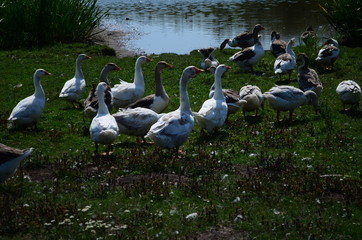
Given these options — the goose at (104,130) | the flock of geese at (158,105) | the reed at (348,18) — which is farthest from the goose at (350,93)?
the reed at (348,18)

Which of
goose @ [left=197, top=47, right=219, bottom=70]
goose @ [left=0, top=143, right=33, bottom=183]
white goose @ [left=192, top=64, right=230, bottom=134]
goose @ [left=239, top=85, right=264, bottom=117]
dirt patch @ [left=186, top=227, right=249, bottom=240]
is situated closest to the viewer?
dirt patch @ [left=186, top=227, right=249, bottom=240]

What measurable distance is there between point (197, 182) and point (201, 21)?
2723 cm

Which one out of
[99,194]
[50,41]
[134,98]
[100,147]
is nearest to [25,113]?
[100,147]

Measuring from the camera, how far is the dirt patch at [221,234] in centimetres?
793

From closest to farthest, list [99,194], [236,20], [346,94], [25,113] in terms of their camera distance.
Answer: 1. [99,194]
2. [25,113]
3. [346,94]
4. [236,20]

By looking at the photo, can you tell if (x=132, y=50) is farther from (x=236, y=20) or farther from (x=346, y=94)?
(x=346, y=94)

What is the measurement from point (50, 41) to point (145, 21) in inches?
476

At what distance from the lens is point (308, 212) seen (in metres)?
8.68

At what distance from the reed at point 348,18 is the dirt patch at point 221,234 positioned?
17.4 m

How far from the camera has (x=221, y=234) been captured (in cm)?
802

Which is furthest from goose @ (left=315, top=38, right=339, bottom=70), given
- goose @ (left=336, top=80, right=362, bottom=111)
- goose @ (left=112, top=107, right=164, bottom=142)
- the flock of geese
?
goose @ (left=112, top=107, right=164, bottom=142)

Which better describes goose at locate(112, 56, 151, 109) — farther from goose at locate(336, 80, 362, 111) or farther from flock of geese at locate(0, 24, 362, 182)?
goose at locate(336, 80, 362, 111)

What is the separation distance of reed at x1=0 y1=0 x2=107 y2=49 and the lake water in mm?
3661

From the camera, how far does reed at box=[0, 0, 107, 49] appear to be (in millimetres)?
25250
